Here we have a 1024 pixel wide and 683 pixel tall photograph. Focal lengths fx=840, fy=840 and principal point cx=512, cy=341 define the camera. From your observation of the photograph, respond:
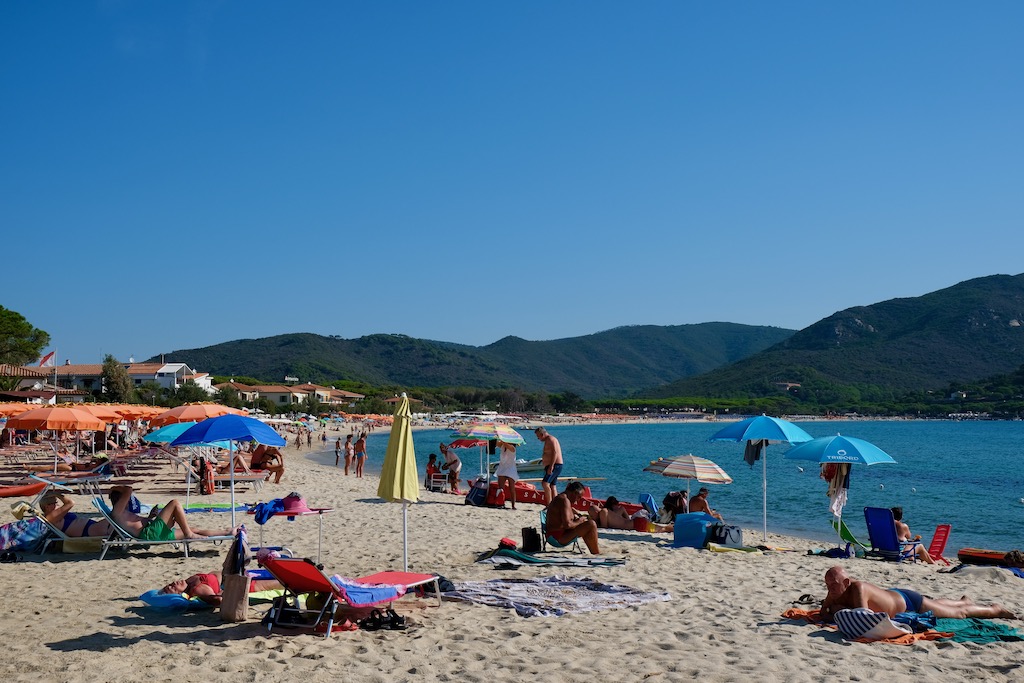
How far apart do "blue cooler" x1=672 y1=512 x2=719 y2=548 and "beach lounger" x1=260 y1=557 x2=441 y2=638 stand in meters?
5.38

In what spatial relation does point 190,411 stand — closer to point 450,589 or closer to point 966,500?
point 450,589

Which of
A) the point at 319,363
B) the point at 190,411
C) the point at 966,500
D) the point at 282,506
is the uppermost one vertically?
the point at 319,363

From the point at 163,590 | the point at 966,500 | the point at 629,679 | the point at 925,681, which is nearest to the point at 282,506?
the point at 163,590

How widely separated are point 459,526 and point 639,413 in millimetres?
133595

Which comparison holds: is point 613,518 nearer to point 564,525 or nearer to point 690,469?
point 690,469

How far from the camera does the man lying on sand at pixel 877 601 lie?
6608mm

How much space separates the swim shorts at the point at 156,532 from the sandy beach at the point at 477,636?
0.80ft

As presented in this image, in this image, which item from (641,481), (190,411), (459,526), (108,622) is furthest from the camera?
(641,481)

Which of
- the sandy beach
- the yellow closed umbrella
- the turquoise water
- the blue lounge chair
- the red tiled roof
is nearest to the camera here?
the sandy beach

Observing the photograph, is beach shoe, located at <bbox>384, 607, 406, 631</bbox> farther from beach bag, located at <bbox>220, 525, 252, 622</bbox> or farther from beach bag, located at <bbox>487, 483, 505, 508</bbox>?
beach bag, located at <bbox>487, 483, 505, 508</bbox>

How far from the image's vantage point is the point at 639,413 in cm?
14350

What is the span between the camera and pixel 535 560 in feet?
29.9

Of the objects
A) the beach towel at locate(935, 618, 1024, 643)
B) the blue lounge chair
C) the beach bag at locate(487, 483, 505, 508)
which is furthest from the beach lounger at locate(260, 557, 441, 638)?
the beach bag at locate(487, 483, 505, 508)

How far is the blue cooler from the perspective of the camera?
35.8 ft
